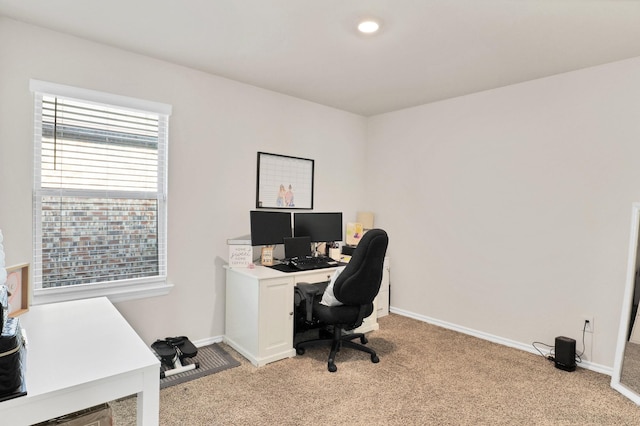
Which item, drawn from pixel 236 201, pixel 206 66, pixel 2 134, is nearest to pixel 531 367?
pixel 236 201

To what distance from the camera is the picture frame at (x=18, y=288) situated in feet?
5.64

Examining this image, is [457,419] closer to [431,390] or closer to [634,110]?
[431,390]

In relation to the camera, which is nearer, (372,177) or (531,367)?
(531,367)

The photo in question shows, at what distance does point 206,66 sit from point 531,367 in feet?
12.0

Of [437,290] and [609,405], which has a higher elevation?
[437,290]

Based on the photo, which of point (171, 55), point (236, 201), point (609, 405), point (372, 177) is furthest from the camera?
point (372, 177)

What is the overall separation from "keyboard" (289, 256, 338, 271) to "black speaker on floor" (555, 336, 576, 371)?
1963 mm

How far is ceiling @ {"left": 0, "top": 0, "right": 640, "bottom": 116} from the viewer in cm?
208

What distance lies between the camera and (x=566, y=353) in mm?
2824

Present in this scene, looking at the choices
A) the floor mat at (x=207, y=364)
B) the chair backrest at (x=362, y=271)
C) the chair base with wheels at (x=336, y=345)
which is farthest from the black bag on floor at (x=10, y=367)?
the chair base with wheels at (x=336, y=345)

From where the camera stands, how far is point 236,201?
339cm

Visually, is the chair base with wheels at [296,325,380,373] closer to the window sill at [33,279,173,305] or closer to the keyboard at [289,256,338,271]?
the keyboard at [289,256,338,271]

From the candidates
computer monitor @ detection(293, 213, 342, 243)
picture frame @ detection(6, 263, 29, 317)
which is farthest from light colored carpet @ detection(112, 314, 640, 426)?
Result: computer monitor @ detection(293, 213, 342, 243)

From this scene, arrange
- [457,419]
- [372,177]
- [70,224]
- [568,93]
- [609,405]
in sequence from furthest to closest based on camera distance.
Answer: [372,177]
[568,93]
[70,224]
[609,405]
[457,419]
